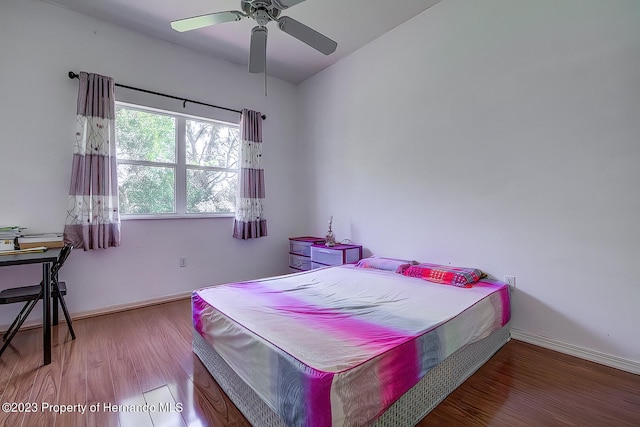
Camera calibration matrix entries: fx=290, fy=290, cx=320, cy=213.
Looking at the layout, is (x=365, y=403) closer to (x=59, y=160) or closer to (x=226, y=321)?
(x=226, y=321)

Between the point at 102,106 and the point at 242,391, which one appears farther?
the point at 102,106

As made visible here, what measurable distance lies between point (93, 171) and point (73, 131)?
0.45 metres

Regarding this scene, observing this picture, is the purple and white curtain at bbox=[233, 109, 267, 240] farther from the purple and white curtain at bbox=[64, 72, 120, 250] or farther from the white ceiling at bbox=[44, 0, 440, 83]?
the purple and white curtain at bbox=[64, 72, 120, 250]

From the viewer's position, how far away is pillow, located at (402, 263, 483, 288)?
2.34 metres

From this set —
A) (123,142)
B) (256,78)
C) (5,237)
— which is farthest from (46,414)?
(256,78)

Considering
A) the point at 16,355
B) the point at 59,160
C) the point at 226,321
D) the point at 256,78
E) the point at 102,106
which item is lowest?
the point at 16,355

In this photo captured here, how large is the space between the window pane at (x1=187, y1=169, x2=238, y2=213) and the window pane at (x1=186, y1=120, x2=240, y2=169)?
5.2 inches

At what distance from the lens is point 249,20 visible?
2.93m

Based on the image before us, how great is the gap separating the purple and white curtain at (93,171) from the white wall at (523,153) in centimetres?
276

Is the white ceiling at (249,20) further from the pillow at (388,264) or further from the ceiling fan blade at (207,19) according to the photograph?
the pillow at (388,264)

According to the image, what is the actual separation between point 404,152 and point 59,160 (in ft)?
11.2

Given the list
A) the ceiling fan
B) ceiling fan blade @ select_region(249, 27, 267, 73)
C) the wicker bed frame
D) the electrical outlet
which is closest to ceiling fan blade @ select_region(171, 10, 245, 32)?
the ceiling fan

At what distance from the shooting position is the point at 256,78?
4.07 m

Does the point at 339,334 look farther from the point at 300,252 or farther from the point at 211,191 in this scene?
the point at 211,191
